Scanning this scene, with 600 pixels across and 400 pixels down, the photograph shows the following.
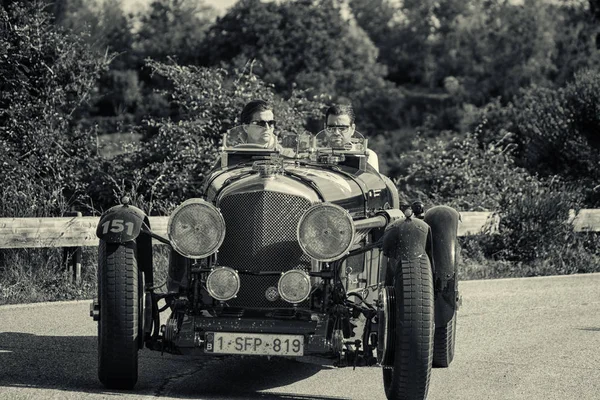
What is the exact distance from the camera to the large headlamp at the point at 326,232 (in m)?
6.89

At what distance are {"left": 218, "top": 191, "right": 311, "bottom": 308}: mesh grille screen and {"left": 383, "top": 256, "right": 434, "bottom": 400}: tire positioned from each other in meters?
0.83

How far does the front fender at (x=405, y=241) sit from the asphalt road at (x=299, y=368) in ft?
3.23

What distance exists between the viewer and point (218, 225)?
6992 millimetres

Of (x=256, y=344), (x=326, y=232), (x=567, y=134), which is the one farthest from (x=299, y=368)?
(x=567, y=134)

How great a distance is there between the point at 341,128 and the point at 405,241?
8.58 feet

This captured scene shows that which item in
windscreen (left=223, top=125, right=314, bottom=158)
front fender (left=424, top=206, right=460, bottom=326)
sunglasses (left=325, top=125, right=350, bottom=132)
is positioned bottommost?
front fender (left=424, top=206, right=460, bottom=326)

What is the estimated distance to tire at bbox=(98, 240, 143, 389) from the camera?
696cm

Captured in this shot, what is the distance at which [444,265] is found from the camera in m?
7.65

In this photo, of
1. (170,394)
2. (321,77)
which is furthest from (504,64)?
(170,394)

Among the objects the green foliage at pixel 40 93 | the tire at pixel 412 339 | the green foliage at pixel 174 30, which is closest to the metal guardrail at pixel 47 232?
the green foliage at pixel 40 93

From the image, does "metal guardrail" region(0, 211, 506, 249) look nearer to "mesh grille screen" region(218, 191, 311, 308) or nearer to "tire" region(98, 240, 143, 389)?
"tire" region(98, 240, 143, 389)

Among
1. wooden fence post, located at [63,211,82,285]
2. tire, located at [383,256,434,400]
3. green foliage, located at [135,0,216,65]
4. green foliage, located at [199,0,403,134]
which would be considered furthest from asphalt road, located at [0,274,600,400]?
green foliage, located at [135,0,216,65]

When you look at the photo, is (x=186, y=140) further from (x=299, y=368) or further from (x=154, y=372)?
(x=154, y=372)

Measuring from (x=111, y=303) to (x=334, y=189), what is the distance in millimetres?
1738
